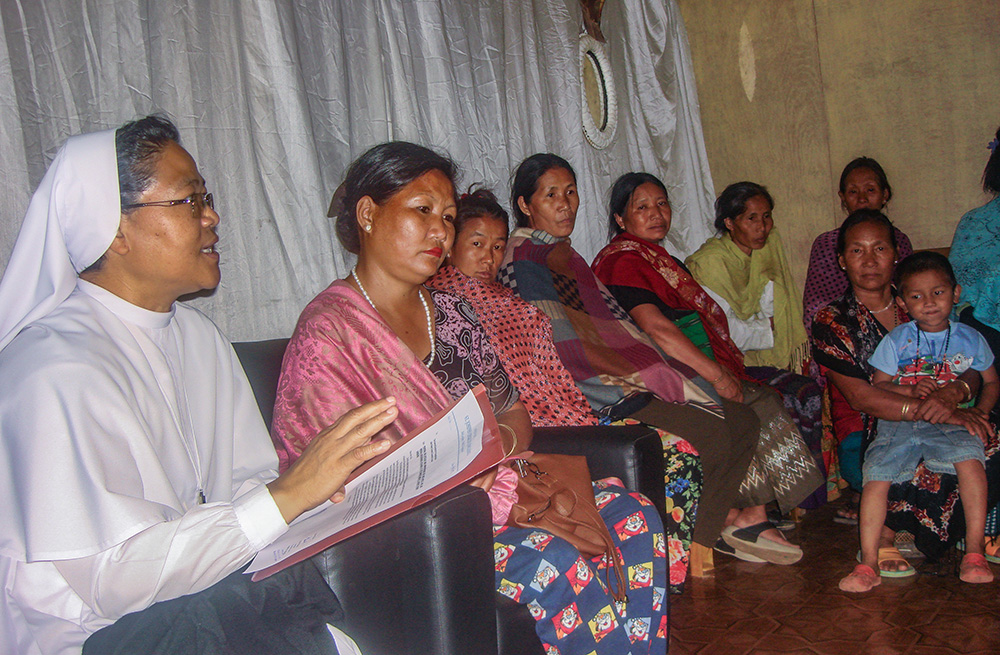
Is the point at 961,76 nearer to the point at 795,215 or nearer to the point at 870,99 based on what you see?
the point at 870,99

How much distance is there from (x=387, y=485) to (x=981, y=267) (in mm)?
2809

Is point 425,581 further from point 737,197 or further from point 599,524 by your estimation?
point 737,197

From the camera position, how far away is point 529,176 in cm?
296

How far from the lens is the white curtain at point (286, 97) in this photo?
1.96 metres

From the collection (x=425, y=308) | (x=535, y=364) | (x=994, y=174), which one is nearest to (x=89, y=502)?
(x=425, y=308)

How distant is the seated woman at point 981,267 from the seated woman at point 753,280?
0.79 m

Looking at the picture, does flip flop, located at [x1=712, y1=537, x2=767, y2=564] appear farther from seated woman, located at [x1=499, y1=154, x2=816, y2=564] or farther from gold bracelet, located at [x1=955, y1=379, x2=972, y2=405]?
gold bracelet, located at [x1=955, y1=379, x2=972, y2=405]

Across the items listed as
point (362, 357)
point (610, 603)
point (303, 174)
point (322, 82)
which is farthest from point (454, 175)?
point (610, 603)

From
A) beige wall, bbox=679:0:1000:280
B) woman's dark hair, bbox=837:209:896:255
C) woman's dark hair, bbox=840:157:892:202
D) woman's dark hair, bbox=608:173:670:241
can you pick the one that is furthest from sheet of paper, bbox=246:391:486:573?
beige wall, bbox=679:0:1000:280

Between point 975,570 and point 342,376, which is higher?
point 342,376

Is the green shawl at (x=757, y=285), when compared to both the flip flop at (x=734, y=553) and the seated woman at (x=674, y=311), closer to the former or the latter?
the seated woman at (x=674, y=311)

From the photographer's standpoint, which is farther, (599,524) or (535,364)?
(535,364)

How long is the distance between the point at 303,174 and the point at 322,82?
1.16 ft

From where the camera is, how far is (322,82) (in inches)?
103
